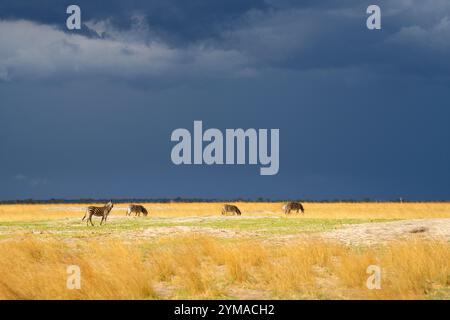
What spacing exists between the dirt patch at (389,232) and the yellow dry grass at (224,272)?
11.5 feet

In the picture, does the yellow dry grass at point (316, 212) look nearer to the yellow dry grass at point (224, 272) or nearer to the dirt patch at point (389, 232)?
the dirt patch at point (389, 232)

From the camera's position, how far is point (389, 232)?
26.9 meters

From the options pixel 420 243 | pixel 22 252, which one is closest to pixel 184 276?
pixel 22 252

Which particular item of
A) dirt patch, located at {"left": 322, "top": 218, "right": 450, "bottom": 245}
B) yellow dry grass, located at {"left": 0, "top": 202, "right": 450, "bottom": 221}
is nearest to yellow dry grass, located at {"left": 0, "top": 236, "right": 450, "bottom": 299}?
dirt patch, located at {"left": 322, "top": 218, "right": 450, "bottom": 245}

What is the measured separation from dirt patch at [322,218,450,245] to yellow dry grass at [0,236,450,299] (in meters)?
3.52

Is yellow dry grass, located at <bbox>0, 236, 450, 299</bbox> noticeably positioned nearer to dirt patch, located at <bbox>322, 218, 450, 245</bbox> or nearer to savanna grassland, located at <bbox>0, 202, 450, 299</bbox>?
savanna grassland, located at <bbox>0, 202, 450, 299</bbox>

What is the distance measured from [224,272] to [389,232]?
36.6 ft

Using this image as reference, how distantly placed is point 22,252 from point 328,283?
34.4 feet

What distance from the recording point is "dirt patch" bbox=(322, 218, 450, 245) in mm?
25406

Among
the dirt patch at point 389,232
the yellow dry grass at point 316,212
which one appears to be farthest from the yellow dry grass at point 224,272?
the yellow dry grass at point 316,212

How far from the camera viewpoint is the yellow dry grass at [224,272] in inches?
612

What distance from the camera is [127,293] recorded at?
15297 millimetres
